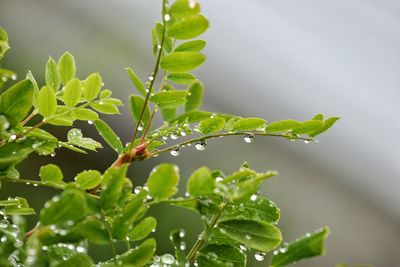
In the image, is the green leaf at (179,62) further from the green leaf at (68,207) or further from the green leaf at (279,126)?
the green leaf at (68,207)

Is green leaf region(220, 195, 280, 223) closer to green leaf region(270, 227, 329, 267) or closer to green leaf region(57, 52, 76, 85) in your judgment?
green leaf region(270, 227, 329, 267)

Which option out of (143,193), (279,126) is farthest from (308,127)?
(143,193)

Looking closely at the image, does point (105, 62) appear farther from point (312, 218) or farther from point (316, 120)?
point (316, 120)

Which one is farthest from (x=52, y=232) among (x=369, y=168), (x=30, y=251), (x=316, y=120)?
(x=369, y=168)

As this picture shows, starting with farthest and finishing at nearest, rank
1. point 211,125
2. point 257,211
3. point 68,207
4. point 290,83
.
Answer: point 290,83 → point 211,125 → point 257,211 → point 68,207

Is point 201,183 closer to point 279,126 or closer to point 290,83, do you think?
point 279,126

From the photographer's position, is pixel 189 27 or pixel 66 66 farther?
pixel 66 66
